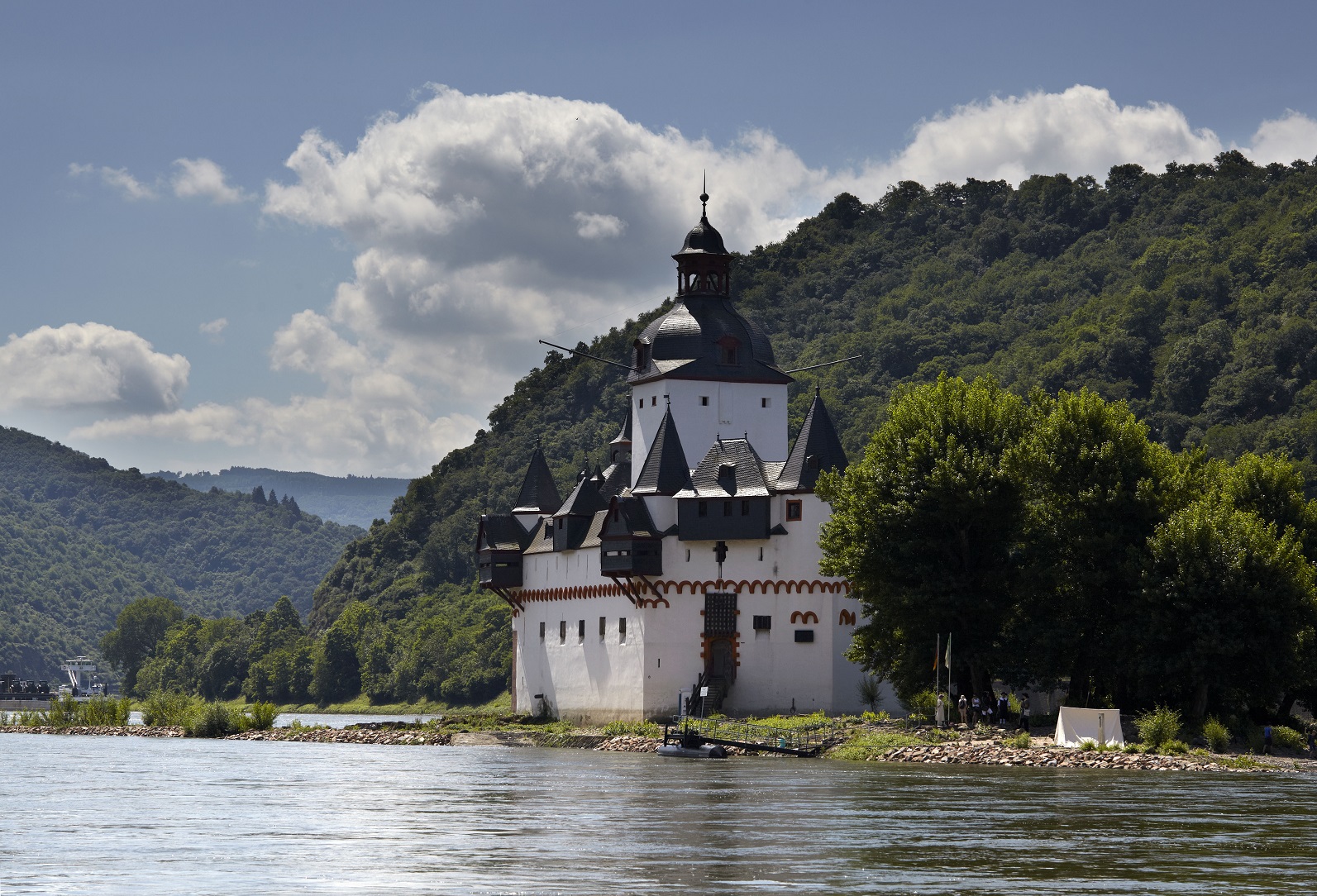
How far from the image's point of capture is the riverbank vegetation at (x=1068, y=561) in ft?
188

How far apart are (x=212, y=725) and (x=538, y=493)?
62.5ft

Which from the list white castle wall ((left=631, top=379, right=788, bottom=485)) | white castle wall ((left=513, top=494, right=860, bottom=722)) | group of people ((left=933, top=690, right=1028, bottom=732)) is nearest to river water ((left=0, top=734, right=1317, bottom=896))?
group of people ((left=933, top=690, right=1028, bottom=732))

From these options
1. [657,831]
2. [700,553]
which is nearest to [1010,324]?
[700,553]

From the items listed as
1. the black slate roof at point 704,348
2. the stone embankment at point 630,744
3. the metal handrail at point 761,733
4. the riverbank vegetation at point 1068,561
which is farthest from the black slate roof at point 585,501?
the riverbank vegetation at point 1068,561

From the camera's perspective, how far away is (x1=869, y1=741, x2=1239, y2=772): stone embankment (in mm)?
52375

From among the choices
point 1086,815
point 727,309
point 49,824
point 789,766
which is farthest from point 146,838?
point 727,309

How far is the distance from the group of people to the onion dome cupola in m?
24.0

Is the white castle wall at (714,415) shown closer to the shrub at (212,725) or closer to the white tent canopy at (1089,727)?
the shrub at (212,725)

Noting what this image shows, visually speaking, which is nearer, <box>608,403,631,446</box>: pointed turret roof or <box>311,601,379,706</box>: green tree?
<box>608,403,631,446</box>: pointed turret roof

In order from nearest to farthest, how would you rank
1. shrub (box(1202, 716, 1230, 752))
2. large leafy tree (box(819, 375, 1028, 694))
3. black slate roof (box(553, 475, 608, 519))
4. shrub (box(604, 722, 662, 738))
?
shrub (box(1202, 716, 1230, 752))
large leafy tree (box(819, 375, 1028, 694))
shrub (box(604, 722, 662, 738))
black slate roof (box(553, 475, 608, 519))

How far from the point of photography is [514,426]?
177875 mm

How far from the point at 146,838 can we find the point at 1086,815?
60.0ft

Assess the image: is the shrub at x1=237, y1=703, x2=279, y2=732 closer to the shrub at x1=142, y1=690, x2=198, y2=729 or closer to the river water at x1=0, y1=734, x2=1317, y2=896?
the shrub at x1=142, y1=690, x2=198, y2=729

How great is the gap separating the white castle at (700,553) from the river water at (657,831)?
18629 millimetres
